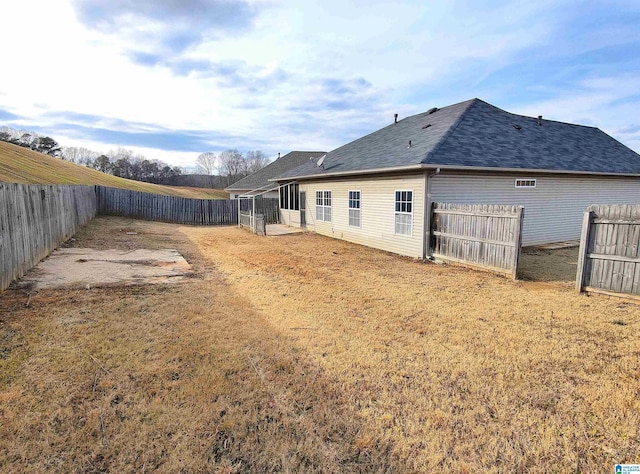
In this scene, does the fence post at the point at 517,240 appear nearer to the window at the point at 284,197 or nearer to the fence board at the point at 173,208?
the window at the point at 284,197

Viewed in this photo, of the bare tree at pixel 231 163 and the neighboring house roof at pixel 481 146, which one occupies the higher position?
the bare tree at pixel 231 163

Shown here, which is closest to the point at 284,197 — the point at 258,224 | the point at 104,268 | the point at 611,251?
the point at 258,224

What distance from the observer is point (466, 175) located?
1033 centimetres

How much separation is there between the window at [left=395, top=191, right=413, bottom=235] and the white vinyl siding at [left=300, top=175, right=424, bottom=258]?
146 millimetres

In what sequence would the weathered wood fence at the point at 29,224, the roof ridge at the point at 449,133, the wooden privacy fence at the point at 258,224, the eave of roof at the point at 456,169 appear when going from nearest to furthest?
1. the weathered wood fence at the point at 29,224
2. the eave of roof at the point at 456,169
3. the roof ridge at the point at 449,133
4. the wooden privacy fence at the point at 258,224

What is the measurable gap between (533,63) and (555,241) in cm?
770

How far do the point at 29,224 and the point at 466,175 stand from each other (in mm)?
10922

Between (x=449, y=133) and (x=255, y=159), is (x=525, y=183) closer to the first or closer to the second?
(x=449, y=133)

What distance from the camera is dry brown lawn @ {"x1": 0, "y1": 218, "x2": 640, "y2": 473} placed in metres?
2.46

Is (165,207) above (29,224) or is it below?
below

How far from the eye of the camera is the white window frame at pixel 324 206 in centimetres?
1540

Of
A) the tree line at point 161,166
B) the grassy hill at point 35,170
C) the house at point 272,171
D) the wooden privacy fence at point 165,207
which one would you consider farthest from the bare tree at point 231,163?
the wooden privacy fence at point 165,207

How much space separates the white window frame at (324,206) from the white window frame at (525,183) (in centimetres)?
711

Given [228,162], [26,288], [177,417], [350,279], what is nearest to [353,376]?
[177,417]
